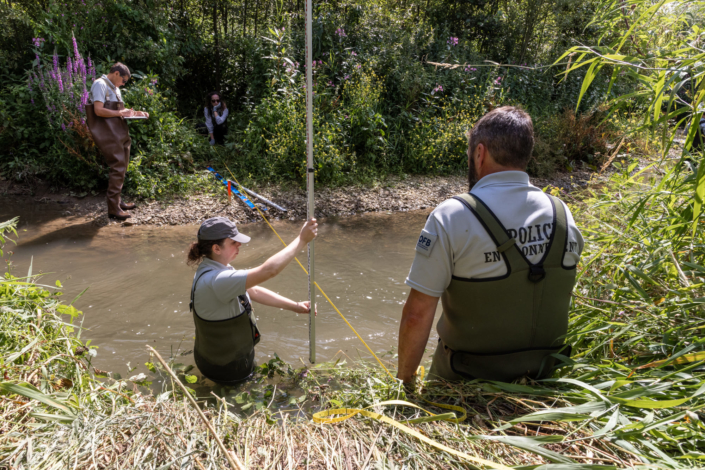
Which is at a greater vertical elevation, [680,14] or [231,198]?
[680,14]

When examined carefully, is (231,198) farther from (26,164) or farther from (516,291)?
(516,291)

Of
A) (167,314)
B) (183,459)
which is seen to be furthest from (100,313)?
(183,459)

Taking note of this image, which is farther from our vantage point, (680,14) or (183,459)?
(680,14)

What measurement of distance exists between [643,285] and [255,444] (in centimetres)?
220

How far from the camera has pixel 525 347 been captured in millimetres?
1956

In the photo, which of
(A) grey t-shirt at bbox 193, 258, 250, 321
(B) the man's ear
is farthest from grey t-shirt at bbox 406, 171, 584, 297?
(A) grey t-shirt at bbox 193, 258, 250, 321

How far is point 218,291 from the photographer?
2.86 metres

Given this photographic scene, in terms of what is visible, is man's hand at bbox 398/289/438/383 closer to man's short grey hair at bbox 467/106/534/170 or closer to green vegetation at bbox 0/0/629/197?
man's short grey hair at bbox 467/106/534/170

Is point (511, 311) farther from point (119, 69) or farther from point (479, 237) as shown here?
point (119, 69)

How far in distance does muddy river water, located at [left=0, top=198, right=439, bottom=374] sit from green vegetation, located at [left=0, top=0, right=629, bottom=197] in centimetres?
138

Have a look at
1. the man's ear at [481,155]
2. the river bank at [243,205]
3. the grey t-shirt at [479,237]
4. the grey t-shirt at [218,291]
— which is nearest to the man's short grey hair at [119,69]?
the river bank at [243,205]

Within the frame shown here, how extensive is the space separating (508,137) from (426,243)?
1.97 ft

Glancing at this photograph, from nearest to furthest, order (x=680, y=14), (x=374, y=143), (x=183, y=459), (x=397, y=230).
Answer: (x=183, y=459) < (x=680, y=14) < (x=397, y=230) < (x=374, y=143)

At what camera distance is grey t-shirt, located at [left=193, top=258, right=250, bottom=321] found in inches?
111
